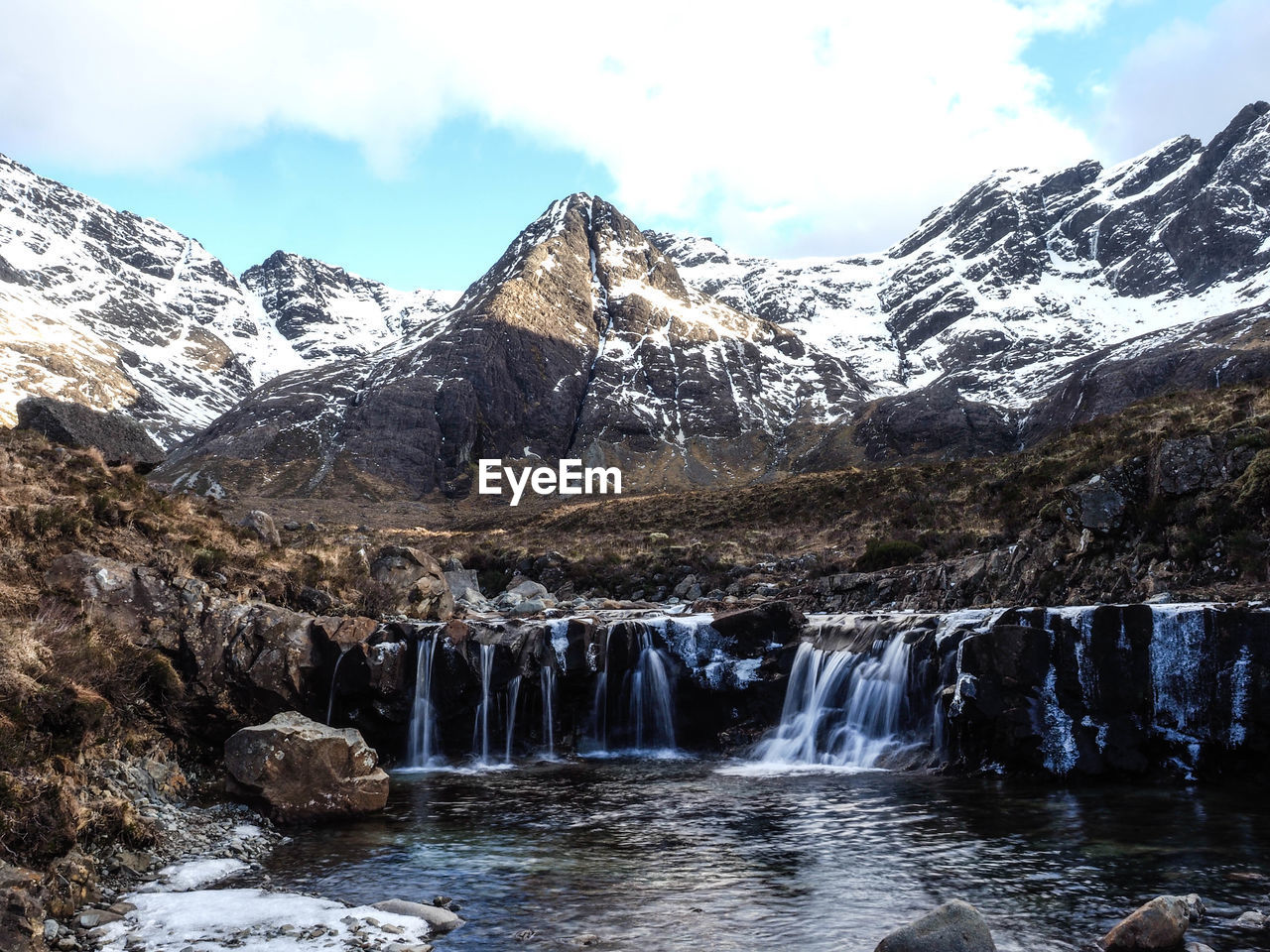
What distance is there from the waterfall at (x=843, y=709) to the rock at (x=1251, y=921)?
12179mm

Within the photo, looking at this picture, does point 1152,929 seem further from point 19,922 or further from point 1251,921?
point 19,922

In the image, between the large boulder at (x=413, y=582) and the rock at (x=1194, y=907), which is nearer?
the rock at (x=1194, y=907)

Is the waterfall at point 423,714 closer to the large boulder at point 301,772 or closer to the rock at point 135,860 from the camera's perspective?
the large boulder at point 301,772

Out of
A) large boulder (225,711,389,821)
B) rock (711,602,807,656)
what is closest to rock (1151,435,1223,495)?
rock (711,602,807,656)

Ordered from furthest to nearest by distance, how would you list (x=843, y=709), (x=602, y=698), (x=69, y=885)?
(x=602, y=698)
(x=843, y=709)
(x=69, y=885)

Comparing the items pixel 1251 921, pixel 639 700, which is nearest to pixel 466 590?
pixel 639 700

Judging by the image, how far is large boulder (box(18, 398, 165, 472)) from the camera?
3003 cm

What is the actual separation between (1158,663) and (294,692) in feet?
72.7

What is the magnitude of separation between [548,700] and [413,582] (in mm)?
7865

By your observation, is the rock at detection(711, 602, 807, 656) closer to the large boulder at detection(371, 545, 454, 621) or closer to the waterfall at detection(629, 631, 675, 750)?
the waterfall at detection(629, 631, 675, 750)

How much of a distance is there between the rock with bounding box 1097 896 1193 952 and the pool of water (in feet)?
1.39

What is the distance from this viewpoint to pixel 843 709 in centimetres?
2472

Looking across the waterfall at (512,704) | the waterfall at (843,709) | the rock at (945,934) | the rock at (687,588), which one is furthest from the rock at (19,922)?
the rock at (687,588)

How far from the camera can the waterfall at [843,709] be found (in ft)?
77.3
